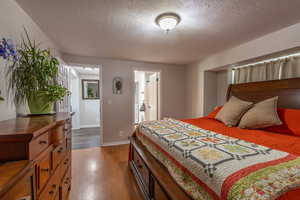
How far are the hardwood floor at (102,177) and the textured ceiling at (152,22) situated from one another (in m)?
2.35

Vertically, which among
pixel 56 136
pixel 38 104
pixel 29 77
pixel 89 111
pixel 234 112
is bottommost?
pixel 89 111

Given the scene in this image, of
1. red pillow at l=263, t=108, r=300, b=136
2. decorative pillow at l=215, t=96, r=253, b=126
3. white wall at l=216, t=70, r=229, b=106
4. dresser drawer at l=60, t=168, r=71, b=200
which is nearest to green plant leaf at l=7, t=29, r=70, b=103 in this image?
dresser drawer at l=60, t=168, r=71, b=200

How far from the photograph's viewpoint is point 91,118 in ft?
18.8

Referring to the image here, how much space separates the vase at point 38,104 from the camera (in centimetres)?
137

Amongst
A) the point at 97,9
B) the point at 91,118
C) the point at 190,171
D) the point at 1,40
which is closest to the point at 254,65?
the point at 190,171

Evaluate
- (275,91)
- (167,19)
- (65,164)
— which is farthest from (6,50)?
(275,91)

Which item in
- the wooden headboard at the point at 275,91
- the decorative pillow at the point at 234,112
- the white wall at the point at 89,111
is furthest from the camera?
the white wall at the point at 89,111

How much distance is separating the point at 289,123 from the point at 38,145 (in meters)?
2.56

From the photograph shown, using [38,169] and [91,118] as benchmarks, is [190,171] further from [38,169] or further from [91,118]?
[91,118]

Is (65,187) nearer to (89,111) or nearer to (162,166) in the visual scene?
(162,166)

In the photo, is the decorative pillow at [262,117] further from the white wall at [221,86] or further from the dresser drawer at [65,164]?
the dresser drawer at [65,164]

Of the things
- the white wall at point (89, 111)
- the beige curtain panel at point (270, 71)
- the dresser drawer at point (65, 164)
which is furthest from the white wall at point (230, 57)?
the white wall at point (89, 111)

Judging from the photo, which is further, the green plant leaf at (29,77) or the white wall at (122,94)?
the white wall at (122,94)

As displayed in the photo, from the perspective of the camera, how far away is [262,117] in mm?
1728
